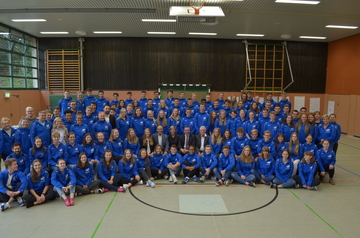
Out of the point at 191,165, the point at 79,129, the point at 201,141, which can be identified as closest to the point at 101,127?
the point at 79,129

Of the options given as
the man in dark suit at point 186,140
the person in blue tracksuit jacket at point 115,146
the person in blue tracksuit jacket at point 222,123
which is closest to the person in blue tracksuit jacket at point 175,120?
the man in dark suit at point 186,140


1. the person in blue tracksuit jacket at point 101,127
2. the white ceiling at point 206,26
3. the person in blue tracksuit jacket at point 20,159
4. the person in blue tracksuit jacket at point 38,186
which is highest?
the white ceiling at point 206,26

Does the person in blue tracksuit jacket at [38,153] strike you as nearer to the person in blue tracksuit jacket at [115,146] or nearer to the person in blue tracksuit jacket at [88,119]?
the person in blue tracksuit jacket at [115,146]

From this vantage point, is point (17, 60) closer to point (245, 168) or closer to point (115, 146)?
point (115, 146)

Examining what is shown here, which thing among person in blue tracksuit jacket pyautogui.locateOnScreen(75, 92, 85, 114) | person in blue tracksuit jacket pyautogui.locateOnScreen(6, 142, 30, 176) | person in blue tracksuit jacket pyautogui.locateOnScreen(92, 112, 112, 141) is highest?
person in blue tracksuit jacket pyautogui.locateOnScreen(75, 92, 85, 114)

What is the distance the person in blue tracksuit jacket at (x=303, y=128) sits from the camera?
7.15 m

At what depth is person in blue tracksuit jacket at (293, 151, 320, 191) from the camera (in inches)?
235

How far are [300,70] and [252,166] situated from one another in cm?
1038

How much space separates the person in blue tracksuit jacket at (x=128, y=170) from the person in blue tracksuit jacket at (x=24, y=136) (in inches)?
92.3

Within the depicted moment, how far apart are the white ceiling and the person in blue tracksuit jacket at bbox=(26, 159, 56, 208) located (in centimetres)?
595

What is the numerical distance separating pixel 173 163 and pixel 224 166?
53.2 inches

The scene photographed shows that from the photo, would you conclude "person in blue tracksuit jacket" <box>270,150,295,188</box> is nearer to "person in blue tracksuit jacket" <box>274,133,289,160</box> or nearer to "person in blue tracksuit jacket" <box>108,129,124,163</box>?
"person in blue tracksuit jacket" <box>274,133,289,160</box>

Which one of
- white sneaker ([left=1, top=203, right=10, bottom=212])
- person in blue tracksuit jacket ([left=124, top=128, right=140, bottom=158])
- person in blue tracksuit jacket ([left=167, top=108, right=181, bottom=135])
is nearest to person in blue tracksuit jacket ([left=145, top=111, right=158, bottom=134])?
person in blue tracksuit jacket ([left=167, top=108, right=181, bottom=135])

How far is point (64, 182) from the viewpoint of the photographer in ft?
17.7
